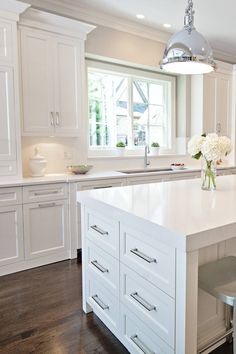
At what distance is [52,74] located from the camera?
10.1 feet

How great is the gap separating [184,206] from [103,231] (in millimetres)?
528

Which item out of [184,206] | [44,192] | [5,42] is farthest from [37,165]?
[184,206]

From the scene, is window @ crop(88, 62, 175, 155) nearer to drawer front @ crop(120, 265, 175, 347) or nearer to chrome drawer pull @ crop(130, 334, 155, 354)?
drawer front @ crop(120, 265, 175, 347)

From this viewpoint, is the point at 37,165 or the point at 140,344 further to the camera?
the point at 37,165

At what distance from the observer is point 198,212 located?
4.76ft

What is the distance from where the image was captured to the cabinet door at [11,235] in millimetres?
2625

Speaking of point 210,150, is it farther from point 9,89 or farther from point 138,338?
point 9,89

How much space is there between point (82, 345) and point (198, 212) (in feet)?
3.61

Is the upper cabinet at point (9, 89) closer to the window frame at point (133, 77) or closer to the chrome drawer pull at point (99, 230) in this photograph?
the window frame at point (133, 77)

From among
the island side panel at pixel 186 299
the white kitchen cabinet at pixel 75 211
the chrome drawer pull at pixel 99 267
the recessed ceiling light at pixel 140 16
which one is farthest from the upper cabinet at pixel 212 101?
the island side panel at pixel 186 299

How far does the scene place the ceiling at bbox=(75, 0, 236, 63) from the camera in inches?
131

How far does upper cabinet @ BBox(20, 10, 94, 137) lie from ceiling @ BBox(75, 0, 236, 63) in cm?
52

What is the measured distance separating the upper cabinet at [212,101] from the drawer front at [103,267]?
338cm

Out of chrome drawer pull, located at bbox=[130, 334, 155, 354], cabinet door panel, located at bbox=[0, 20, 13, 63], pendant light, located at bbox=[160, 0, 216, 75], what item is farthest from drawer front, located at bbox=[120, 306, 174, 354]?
cabinet door panel, located at bbox=[0, 20, 13, 63]
